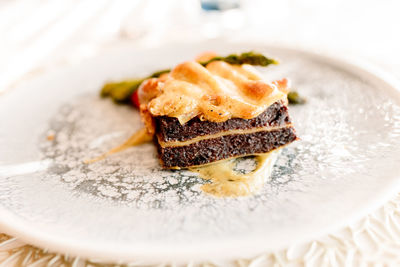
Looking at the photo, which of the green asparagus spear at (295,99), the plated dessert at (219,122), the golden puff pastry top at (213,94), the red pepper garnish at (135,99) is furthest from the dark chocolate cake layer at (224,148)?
the red pepper garnish at (135,99)

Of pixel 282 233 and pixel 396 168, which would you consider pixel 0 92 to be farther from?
pixel 396 168

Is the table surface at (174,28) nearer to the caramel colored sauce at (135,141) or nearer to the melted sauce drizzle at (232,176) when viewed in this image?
the caramel colored sauce at (135,141)

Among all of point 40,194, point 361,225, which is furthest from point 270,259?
point 40,194

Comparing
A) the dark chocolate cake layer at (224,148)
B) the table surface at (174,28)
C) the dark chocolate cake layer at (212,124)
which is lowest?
the table surface at (174,28)

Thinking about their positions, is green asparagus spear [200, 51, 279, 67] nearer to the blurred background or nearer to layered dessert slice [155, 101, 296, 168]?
layered dessert slice [155, 101, 296, 168]

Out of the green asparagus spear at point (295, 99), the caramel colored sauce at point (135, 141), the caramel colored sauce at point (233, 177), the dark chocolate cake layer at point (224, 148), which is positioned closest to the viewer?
the caramel colored sauce at point (233, 177)
